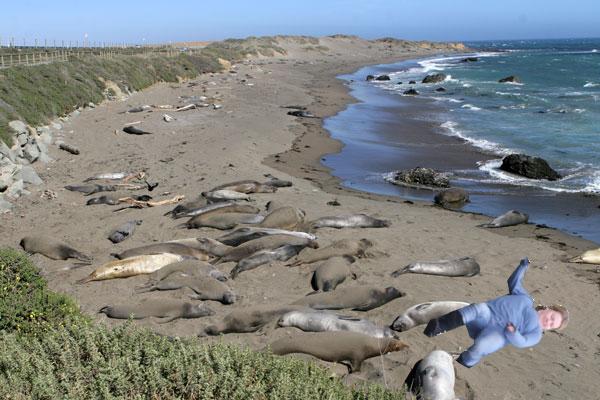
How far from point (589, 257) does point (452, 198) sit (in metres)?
4.54

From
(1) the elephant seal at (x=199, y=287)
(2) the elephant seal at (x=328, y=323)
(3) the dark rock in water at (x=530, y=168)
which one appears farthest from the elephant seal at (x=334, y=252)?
(3) the dark rock in water at (x=530, y=168)

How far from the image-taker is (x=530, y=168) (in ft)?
55.4

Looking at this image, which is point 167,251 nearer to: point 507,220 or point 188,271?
point 188,271

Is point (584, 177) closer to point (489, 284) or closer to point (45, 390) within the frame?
point (489, 284)

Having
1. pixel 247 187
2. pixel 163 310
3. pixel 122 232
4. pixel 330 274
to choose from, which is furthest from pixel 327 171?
pixel 163 310

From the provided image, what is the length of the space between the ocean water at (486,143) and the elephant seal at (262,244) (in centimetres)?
558

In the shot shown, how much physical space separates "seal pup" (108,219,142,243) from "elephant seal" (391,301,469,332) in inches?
237

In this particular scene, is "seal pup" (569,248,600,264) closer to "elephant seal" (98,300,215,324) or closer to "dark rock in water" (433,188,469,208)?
"dark rock in water" (433,188,469,208)

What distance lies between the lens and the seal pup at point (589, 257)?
10.2 meters

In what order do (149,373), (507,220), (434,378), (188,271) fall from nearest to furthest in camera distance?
(149,373), (434,378), (188,271), (507,220)

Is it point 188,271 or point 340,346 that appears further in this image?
point 188,271

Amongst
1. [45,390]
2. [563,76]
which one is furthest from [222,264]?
[563,76]

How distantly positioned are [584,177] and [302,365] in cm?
1419

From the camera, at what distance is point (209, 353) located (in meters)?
5.48
